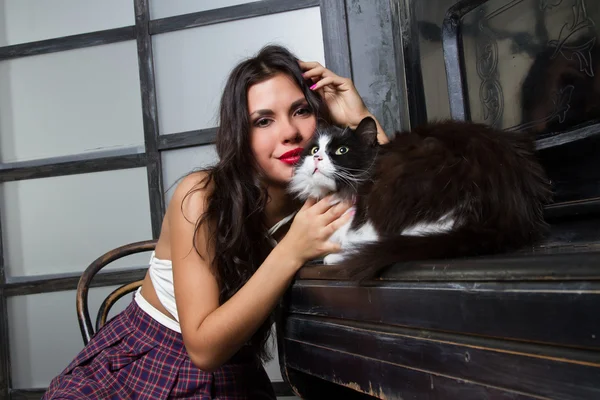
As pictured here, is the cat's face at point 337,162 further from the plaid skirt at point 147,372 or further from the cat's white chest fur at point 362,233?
the plaid skirt at point 147,372

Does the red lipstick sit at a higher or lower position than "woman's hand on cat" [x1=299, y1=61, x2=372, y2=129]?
lower

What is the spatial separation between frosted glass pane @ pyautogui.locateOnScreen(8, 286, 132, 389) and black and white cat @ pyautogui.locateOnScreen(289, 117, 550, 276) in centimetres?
175

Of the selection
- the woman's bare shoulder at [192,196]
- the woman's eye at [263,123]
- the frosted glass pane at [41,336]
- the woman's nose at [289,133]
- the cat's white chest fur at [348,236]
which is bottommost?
the frosted glass pane at [41,336]

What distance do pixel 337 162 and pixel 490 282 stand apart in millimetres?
616

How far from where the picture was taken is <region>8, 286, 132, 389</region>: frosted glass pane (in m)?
2.45

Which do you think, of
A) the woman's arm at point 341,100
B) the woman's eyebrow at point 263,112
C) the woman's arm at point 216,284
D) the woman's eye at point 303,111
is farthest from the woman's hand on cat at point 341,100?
the woman's arm at point 216,284

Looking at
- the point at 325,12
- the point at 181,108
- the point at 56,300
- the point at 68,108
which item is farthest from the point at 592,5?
the point at 56,300

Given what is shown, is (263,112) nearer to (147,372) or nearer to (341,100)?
(341,100)

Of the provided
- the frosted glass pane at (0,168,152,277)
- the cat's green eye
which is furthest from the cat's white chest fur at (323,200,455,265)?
Answer: the frosted glass pane at (0,168,152,277)

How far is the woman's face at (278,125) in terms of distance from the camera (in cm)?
137

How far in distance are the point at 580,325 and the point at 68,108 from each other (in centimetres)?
242

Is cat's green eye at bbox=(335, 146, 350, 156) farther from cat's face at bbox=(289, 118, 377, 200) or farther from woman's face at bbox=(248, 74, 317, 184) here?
woman's face at bbox=(248, 74, 317, 184)

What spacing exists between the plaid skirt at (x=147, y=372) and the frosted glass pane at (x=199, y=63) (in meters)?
1.06

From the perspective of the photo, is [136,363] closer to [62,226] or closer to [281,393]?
[281,393]
